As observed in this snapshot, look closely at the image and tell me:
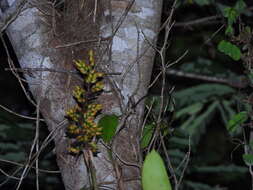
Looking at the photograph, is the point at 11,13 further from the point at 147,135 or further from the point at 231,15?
the point at 231,15

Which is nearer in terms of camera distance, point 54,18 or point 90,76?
point 90,76

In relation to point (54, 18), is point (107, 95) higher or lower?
lower

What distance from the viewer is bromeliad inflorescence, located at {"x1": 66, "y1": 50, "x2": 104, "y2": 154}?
1.27 m

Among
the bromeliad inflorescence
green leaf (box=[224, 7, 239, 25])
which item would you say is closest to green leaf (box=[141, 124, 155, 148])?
the bromeliad inflorescence

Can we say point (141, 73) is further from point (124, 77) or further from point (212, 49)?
point (212, 49)

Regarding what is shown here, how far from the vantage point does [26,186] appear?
3.29 metres

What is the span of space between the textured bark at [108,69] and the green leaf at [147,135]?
77 mm

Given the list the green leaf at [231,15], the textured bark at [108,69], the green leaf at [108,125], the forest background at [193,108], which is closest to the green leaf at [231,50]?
the green leaf at [231,15]

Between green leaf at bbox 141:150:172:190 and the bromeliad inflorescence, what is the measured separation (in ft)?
0.53

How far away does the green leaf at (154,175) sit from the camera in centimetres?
121

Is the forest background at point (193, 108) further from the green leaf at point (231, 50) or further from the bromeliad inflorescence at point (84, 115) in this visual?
the bromeliad inflorescence at point (84, 115)

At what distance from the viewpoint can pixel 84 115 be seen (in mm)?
1287

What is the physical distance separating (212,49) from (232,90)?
40 cm

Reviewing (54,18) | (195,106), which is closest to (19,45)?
(54,18)
